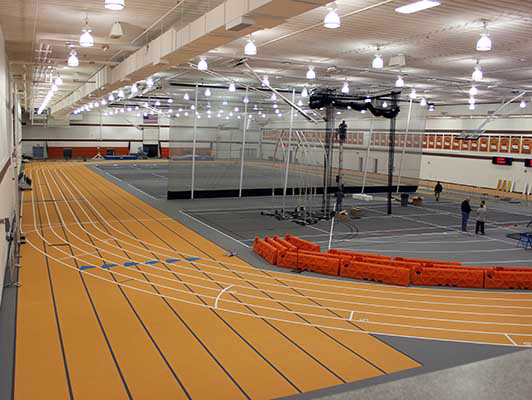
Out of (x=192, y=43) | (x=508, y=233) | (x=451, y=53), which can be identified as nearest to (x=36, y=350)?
(x=192, y=43)

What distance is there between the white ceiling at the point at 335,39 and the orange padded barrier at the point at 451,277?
5.83 metres

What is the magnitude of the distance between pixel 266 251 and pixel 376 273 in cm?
316

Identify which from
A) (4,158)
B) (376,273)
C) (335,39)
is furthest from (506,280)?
(4,158)

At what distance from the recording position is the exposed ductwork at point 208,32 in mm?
7469

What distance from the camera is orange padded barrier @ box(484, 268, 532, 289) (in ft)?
38.4

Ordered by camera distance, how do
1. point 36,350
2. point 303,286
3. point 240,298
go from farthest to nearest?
point 303,286, point 240,298, point 36,350

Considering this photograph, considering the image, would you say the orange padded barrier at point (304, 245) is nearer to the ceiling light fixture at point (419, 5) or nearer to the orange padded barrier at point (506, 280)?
the orange padded barrier at point (506, 280)

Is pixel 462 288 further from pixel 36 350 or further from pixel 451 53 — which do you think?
pixel 36 350

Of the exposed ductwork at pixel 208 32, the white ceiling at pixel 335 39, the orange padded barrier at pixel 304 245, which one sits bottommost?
the orange padded barrier at pixel 304 245

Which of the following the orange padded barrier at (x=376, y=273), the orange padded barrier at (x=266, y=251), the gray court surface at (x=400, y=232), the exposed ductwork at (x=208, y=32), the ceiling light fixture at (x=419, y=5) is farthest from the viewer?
the orange padded barrier at (x=266, y=251)

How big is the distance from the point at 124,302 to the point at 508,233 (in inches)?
579

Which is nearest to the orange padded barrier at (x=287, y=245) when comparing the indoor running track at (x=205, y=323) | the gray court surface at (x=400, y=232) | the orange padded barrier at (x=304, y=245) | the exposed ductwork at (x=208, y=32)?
the orange padded barrier at (x=304, y=245)

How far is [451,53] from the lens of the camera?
Result: 50.4 ft

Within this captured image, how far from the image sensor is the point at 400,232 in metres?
18.2
